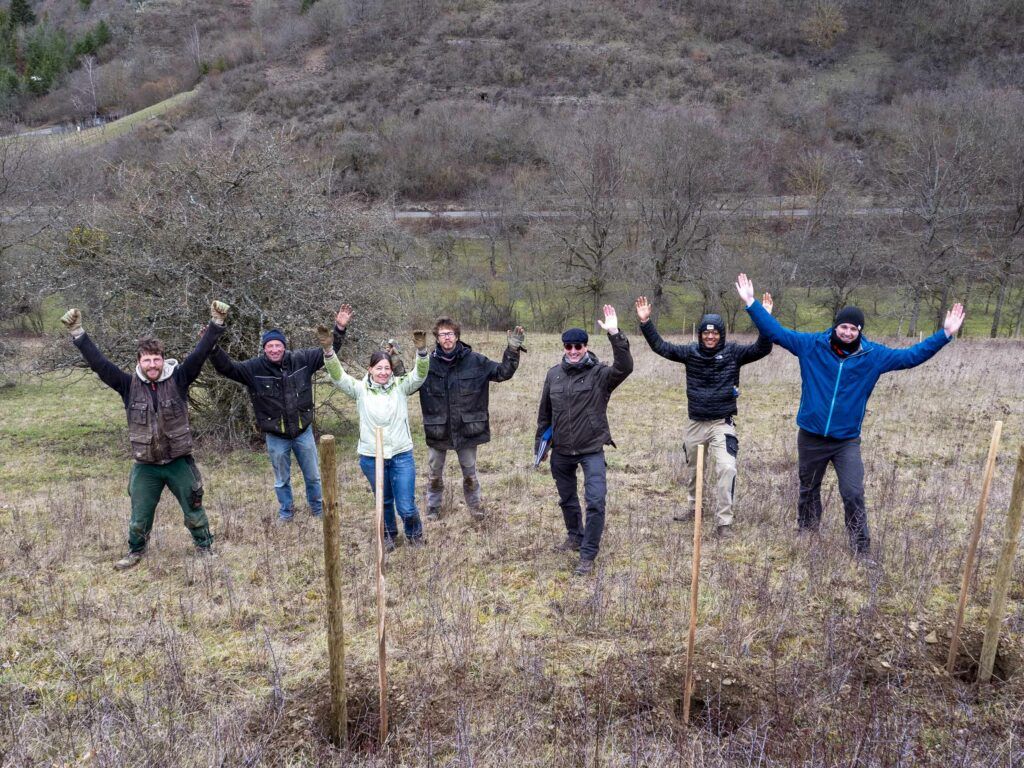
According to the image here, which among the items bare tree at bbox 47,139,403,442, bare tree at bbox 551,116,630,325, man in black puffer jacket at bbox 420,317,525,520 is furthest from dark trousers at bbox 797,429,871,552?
bare tree at bbox 551,116,630,325

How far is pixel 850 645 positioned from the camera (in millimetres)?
4332

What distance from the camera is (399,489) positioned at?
19.1ft

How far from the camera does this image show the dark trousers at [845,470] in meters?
5.30

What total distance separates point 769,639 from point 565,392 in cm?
222

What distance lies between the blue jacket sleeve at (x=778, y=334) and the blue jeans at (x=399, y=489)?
3.10 m

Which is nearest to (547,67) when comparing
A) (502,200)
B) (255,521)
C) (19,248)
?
Result: (502,200)

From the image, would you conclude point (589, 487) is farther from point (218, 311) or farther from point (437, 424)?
point (218, 311)

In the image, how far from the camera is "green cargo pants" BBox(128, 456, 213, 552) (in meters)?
5.50

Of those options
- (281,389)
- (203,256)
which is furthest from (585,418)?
(203,256)

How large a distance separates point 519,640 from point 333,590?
1639 mm

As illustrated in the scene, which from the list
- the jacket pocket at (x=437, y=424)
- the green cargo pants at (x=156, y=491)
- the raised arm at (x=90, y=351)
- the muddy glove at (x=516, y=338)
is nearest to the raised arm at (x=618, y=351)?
the muddy glove at (x=516, y=338)

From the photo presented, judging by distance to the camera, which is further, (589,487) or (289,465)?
(289,465)

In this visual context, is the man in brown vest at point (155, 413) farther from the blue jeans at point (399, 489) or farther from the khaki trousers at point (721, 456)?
the khaki trousers at point (721, 456)

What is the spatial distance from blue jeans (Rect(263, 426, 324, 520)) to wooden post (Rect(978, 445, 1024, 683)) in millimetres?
5322
